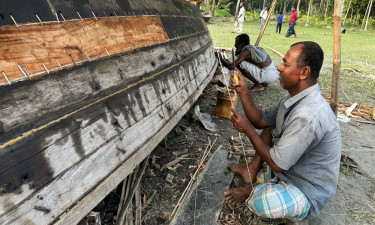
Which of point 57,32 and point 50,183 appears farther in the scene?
point 57,32

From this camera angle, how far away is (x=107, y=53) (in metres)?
1.83

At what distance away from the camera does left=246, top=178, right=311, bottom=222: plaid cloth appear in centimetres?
202

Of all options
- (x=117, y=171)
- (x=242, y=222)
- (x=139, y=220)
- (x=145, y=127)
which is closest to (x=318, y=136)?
(x=242, y=222)

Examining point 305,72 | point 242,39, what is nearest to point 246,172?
point 305,72

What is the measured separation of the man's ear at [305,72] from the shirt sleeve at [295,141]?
41 cm

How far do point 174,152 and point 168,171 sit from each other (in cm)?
43

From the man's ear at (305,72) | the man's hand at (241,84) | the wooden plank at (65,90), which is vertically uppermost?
the wooden plank at (65,90)

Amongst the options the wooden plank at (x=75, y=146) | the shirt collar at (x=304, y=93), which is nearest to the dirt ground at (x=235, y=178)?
the wooden plank at (x=75, y=146)

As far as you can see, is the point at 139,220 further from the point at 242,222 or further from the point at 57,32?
the point at 57,32

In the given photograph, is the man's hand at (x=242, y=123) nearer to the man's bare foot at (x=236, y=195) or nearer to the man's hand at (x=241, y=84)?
the man's hand at (x=241, y=84)

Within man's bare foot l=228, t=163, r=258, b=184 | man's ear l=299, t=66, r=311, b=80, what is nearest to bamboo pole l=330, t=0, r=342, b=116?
man's ear l=299, t=66, r=311, b=80

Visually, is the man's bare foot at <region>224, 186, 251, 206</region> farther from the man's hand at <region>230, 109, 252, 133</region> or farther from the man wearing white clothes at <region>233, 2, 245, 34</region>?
the man wearing white clothes at <region>233, 2, 245, 34</region>

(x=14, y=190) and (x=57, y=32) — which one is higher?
(x=57, y=32)

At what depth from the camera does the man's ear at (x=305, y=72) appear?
2.01 metres
